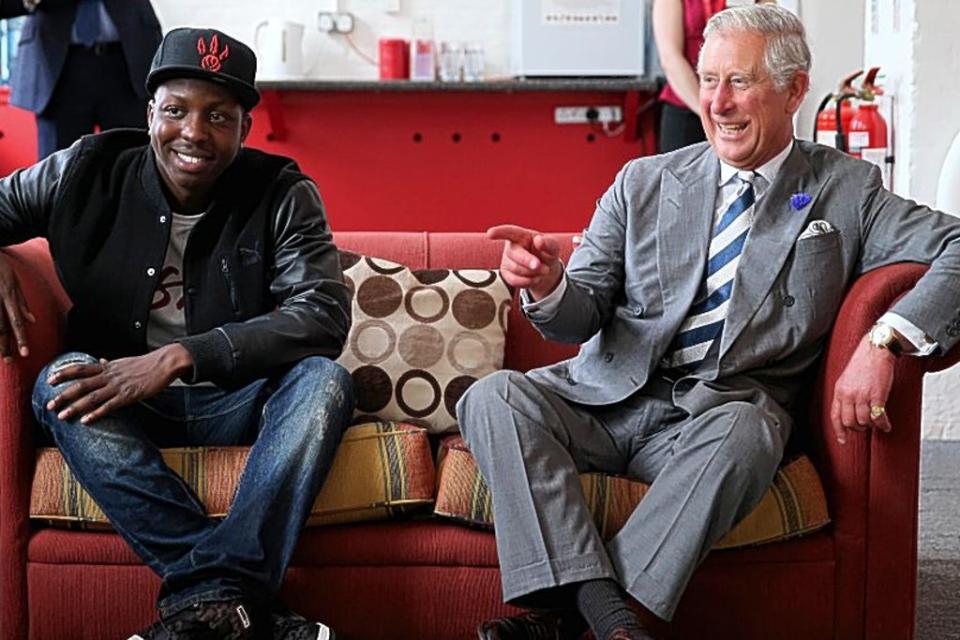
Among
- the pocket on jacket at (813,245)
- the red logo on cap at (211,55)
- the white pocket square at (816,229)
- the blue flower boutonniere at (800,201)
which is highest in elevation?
the red logo on cap at (211,55)

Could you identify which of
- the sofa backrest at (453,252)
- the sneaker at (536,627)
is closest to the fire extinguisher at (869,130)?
the sofa backrest at (453,252)

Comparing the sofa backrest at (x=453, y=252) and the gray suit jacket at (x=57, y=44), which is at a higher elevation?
the gray suit jacket at (x=57, y=44)

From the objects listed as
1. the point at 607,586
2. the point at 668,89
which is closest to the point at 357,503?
the point at 607,586

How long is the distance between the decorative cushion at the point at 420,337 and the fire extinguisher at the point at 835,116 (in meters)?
1.78

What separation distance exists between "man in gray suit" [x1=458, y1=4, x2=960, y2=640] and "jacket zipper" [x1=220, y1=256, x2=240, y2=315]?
454 mm

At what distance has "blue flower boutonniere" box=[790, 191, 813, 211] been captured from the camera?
8.18 ft

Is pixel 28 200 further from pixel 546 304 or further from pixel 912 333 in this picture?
pixel 912 333

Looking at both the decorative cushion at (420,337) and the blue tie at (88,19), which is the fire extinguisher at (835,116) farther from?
the blue tie at (88,19)

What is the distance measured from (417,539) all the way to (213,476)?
13.8 inches

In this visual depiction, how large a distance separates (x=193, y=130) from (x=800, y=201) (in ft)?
3.46

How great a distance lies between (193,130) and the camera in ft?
8.16

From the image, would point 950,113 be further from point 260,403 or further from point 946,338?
point 260,403

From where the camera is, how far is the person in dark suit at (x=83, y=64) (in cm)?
450

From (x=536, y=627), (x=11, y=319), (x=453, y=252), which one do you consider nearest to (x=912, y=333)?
(x=536, y=627)
